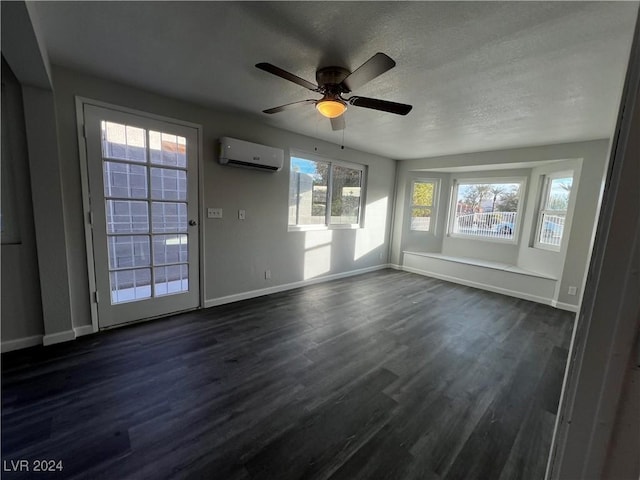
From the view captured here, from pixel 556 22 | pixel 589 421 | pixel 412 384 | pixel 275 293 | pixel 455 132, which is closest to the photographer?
pixel 589 421

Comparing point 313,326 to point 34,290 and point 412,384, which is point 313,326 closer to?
point 412,384

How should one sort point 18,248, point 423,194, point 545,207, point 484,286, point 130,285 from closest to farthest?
point 18,248
point 130,285
point 545,207
point 484,286
point 423,194

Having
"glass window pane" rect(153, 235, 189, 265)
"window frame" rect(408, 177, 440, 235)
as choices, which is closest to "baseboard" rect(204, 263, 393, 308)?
"glass window pane" rect(153, 235, 189, 265)

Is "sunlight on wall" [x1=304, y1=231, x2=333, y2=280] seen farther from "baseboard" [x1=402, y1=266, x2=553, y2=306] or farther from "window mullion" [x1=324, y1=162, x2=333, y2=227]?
"baseboard" [x1=402, y1=266, x2=553, y2=306]

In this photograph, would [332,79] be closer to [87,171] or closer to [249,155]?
[249,155]

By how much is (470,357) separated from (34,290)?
12.6 ft

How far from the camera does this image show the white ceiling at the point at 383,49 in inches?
57.5

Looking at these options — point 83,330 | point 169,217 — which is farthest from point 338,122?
point 83,330

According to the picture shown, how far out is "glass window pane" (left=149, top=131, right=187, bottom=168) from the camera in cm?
271

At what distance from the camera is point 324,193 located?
441 centimetres

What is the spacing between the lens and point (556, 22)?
1.46 meters

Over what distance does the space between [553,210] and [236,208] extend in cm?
470

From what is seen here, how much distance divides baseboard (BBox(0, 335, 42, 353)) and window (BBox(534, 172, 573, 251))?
6186 mm

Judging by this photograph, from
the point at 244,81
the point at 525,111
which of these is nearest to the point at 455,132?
the point at 525,111
